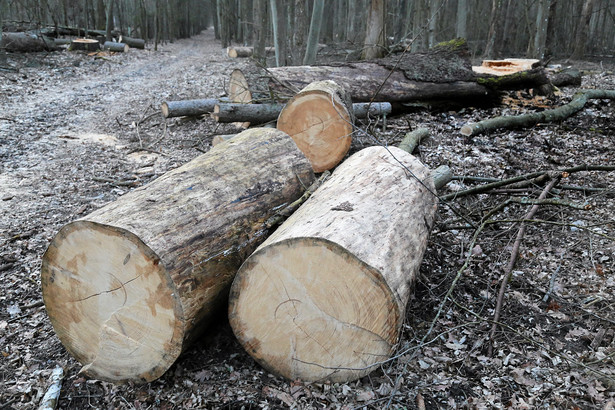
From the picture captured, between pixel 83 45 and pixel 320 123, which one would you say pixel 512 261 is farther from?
pixel 83 45

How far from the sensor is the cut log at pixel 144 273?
237 cm

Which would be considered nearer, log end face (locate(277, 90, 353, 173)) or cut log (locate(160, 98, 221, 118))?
log end face (locate(277, 90, 353, 173))

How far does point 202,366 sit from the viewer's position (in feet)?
8.74

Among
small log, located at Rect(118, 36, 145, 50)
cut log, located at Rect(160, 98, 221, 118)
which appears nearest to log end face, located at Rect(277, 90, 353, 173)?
cut log, located at Rect(160, 98, 221, 118)

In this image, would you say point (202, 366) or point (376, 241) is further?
point (202, 366)

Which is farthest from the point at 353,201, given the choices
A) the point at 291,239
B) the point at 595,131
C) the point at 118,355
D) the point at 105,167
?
the point at 595,131

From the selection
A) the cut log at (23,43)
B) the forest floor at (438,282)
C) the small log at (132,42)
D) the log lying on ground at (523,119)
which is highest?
the small log at (132,42)

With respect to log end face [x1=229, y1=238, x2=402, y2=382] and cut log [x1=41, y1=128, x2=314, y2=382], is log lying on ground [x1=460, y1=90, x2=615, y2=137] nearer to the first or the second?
cut log [x1=41, y1=128, x2=314, y2=382]


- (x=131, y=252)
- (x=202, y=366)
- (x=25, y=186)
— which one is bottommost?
(x=202, y=366)

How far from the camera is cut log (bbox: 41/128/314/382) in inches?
93.2

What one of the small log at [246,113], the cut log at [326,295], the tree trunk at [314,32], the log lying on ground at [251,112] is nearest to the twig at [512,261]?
the cut log at [326,295]

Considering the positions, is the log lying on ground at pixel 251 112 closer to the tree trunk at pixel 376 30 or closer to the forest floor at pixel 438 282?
the forest floor at pixel 438 282

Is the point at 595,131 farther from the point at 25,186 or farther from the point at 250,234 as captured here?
the point at 25,186

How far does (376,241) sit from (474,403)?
38.5 inches
